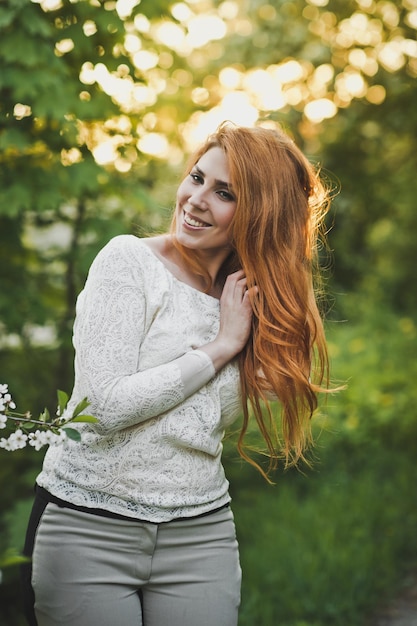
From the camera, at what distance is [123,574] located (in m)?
1.93

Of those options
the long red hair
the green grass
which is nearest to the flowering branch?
the long red hair

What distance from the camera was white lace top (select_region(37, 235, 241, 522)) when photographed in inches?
72.2

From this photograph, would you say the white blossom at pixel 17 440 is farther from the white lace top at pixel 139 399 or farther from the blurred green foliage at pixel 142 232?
the blurred green foliage at pixel 142 232

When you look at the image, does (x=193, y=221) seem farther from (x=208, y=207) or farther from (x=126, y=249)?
(x=126, y=249)

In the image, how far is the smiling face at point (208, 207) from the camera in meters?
2.12

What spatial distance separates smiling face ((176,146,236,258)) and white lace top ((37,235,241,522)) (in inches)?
6.3

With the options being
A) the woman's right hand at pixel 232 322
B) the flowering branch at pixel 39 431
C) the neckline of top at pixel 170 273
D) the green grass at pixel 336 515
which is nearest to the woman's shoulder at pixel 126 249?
the neckline of top at pixel 170 273

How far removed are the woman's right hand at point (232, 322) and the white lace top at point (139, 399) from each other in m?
0.05

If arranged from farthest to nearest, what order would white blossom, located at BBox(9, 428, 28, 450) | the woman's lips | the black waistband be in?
the woman's lips
the black waistband
white blossom, located at BBox(9, 428, 28, 450)

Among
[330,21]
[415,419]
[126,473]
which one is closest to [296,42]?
[330,21]

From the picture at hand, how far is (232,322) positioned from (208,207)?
34 cm

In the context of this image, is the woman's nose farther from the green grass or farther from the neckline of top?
the green grass

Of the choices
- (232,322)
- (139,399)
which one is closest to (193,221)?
(232,322)

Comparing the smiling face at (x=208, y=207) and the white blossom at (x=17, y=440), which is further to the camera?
the smiling face at (x=208, y=207)
